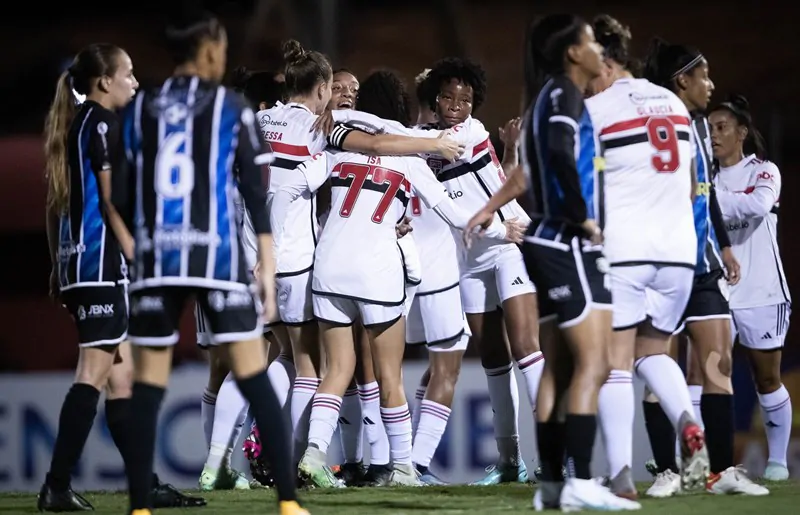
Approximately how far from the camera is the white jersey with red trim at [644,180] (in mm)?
5117

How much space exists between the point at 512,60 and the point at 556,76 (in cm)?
1185

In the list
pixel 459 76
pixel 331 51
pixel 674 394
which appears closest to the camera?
pixel 674 394

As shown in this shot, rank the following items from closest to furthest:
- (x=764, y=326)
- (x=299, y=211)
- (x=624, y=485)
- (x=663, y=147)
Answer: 1. (x=624, y=485)
2. (x=663, y=147)
3. (x=299, y=211)
4. (x=764, y=326)

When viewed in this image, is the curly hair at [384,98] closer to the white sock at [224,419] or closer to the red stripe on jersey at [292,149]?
the red stripe on jersey at [292,149]

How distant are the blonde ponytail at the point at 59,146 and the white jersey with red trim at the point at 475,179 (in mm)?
2141

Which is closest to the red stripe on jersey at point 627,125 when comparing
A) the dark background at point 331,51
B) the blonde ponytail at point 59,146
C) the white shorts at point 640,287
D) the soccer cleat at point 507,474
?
the white shorts at point 640,287

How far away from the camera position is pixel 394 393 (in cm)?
657

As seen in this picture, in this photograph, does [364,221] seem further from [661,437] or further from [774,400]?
[774,400]

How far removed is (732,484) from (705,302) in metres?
0.83

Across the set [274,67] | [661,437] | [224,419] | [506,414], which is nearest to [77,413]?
[224,419]

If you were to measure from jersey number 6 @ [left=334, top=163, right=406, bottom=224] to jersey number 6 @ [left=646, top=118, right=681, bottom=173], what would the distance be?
5.75 ft

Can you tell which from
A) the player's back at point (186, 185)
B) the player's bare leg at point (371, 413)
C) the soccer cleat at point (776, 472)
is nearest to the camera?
the player's back at point (186, 185)

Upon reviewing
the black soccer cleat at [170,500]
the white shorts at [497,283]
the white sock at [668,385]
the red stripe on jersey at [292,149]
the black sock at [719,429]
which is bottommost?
the black soccer cleat at [170,500]

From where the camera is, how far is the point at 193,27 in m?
4.34
